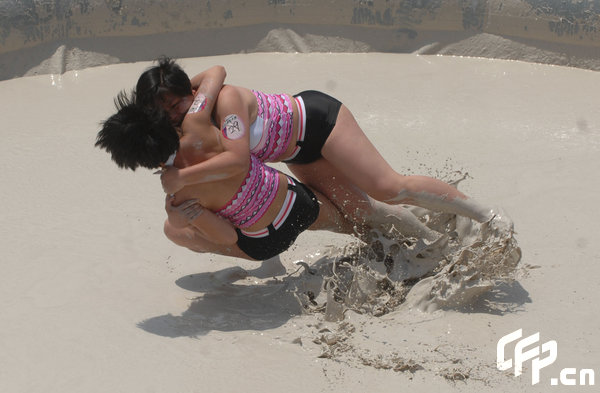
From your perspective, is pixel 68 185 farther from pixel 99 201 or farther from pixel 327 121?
pixel 327 121

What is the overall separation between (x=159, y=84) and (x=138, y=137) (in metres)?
0.28

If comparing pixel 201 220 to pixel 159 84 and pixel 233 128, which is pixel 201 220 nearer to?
pixel 233 128

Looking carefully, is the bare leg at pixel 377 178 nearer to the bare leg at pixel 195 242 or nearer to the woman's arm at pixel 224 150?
the woman's arm at pixel 224 150

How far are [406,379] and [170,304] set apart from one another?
122cm

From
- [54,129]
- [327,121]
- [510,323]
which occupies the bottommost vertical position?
[510,323]

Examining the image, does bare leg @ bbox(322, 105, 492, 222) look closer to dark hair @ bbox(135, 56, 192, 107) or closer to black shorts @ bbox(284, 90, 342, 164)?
black shorts @ bbox(284, 90, 342, 164)

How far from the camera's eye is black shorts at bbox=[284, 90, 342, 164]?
11.8 feet

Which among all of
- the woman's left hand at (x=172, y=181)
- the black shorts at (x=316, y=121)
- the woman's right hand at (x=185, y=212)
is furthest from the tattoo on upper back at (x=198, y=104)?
the black shorts at (x=316, y=121)

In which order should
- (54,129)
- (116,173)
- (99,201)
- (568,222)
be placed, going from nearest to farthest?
(568,222) → (99,201) → (116,173) → (54,129)

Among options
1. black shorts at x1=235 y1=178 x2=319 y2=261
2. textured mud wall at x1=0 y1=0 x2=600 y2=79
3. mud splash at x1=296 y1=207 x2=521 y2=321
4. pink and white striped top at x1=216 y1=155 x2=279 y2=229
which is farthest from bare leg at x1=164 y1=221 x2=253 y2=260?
textured mud wall at x1=0 y1=0 x2=600 y2=79

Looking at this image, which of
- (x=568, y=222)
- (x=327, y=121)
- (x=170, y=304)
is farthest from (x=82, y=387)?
(x=568, y=222)

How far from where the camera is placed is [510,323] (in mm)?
3398

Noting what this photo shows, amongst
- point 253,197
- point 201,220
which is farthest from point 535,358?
point 201,220

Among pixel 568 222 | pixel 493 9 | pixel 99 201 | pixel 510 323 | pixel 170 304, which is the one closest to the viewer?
pixel 510 323
